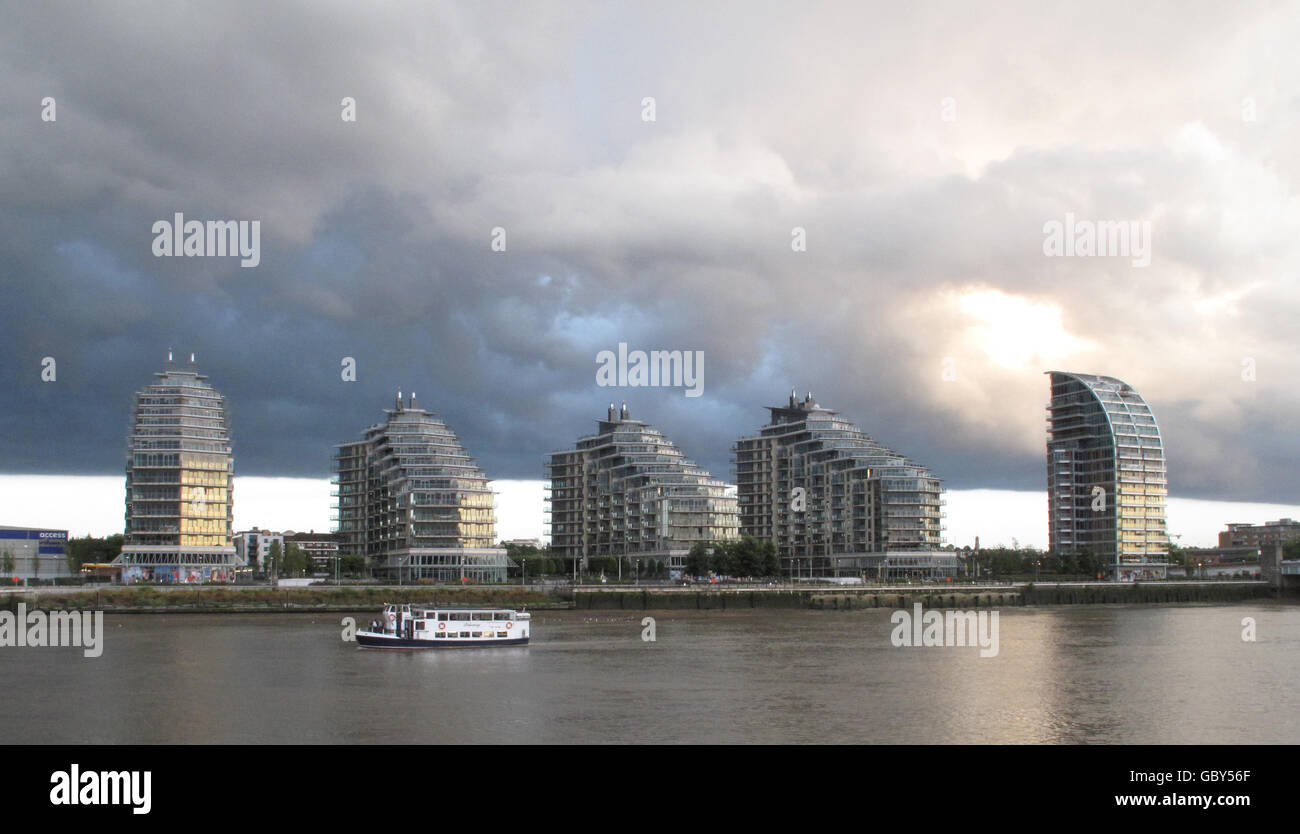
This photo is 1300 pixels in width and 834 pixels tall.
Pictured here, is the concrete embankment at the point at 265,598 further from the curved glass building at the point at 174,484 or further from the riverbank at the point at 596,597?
the curved glass building at the point at 174,484

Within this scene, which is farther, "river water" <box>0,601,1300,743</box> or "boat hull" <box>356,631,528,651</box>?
→ "boat hull" <box>356,631,528,651</box>

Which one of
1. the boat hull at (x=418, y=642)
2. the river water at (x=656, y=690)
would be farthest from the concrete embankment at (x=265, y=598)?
the boat hull at (x=418, y=642)

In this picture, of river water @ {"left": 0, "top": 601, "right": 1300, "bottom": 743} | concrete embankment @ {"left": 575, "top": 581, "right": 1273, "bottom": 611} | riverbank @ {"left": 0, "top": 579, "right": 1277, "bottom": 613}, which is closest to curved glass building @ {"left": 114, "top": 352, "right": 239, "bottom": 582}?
riverbank @ {"left": 0, "top": 579, "right": 1277, "bottom": 613}

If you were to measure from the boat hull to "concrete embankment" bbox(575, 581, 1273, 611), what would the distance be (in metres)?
54.7

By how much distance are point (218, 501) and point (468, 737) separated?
14440 cm

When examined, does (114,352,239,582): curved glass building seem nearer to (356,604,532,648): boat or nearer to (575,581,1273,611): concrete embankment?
(575,581,1273,611): concrete embankment

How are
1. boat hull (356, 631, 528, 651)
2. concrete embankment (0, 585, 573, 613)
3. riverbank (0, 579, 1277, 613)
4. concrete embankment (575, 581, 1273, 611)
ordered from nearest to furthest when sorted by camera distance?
boat hull (356, 631, 528, 651)
concrete embankment (0, 585, 573, 613)
riverbank (0, 579, 1277, 613)
concrete embankment (575, 581, 1273, 611)

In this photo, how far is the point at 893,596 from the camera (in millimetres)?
169875

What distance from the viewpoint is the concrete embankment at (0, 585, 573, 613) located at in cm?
12912

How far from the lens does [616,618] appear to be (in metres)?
134

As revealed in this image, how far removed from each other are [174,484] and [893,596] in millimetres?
104677

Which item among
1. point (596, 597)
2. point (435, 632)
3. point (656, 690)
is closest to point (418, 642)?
point (435, 632)

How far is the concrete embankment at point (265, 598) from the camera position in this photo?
12912cm
